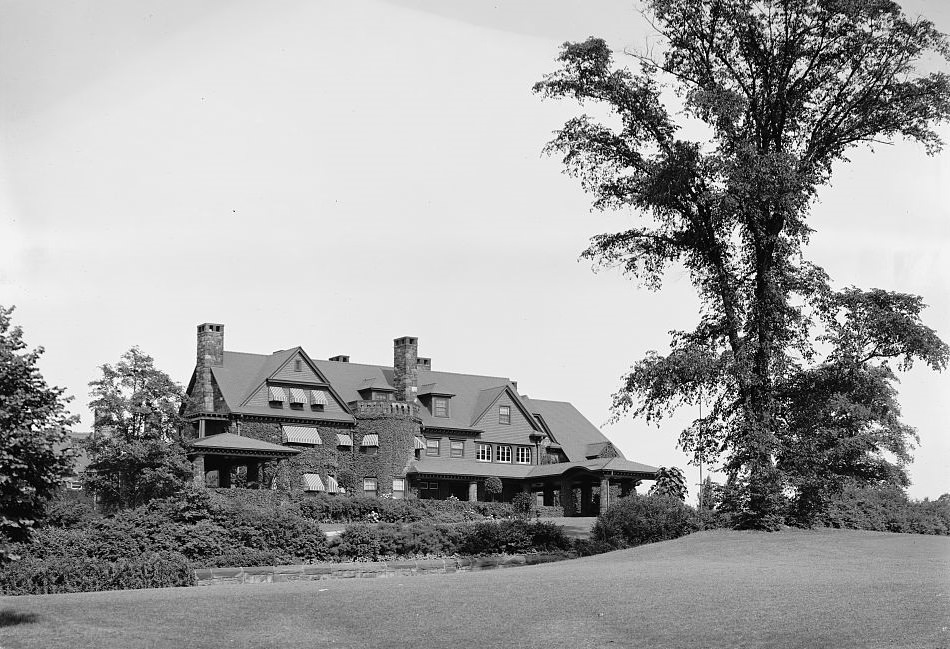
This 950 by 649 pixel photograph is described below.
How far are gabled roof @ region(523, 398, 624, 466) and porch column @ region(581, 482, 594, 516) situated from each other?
5078mm

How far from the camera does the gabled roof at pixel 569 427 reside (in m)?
74.4

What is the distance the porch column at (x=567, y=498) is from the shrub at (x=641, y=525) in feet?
99.2

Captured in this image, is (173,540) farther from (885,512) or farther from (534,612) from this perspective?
(885,512)

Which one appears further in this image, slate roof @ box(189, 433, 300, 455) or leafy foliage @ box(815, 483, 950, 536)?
slate roof @ box(189, 433, 300, 455)

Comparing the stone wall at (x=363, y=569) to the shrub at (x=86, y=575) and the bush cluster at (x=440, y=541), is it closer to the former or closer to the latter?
the bush cluster at (x=440, y=541)

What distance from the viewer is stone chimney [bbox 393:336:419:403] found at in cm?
6681

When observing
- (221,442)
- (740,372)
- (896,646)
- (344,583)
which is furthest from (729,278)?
(221,442)

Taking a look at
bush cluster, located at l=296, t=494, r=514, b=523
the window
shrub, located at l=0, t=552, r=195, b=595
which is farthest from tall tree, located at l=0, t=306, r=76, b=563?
the window

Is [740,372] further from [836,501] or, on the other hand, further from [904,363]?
[836,501]

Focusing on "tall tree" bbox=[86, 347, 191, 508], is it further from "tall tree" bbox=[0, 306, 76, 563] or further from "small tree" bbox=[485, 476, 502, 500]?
"tall tree" bbox=[0, 306, 76, 563]

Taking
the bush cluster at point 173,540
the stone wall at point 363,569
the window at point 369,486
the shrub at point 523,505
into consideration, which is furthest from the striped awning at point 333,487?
the stone wall at point 363,569

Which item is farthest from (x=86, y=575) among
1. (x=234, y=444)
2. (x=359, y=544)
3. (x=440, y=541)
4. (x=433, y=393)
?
(x=433, y=393)

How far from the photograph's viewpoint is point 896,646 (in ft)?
48.1

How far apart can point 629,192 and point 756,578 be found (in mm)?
15588
